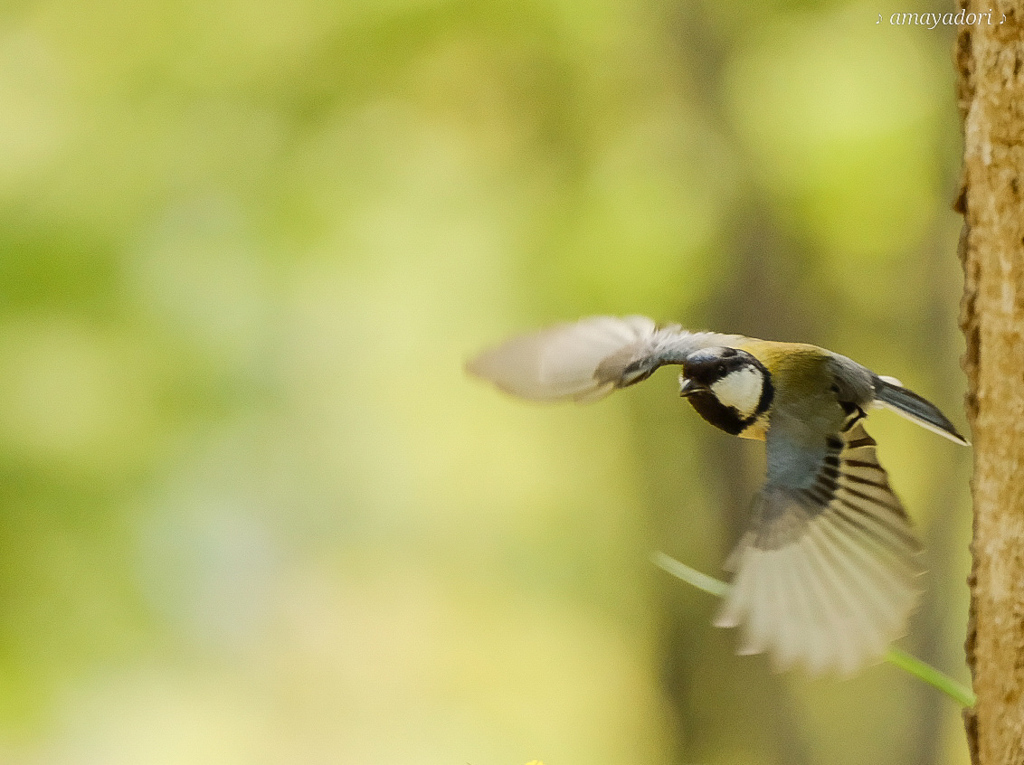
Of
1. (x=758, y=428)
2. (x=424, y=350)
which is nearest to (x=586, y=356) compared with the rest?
(x=758, y=428)

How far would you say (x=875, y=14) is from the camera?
1376 mm

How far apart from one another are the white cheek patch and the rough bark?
130 millimetres

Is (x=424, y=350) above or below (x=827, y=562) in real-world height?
above

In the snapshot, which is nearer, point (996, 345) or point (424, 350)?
point (996, 345)

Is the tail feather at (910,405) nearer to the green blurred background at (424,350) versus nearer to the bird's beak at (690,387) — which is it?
the bird's beak at (690,387)

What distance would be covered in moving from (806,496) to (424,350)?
1398mm

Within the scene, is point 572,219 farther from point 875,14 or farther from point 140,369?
point 140,369

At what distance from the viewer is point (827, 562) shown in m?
0.35

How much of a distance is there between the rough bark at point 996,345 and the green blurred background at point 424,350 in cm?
96

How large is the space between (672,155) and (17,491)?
123 cm

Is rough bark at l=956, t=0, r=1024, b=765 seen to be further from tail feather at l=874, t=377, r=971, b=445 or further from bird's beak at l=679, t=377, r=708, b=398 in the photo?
bird's beak at l=679, t=377, r=708, b=398

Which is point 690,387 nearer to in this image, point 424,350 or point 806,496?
point 806,496

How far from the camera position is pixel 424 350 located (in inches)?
67.7

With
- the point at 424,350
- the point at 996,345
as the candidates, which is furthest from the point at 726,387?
the point at 424,350
